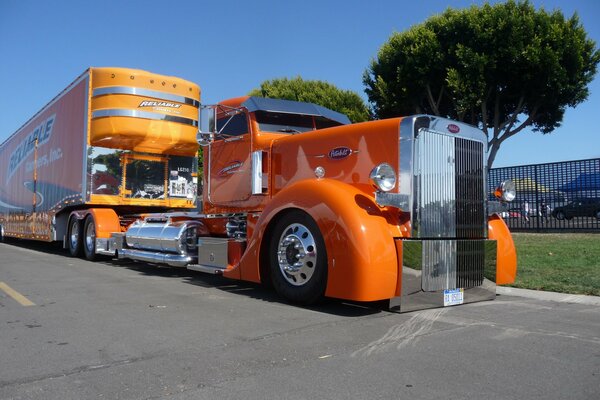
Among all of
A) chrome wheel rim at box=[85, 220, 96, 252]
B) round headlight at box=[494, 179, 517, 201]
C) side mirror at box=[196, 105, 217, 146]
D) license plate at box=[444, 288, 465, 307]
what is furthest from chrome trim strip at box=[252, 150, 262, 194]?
chrome wheel rim at box=[85, 220, 96, 252]

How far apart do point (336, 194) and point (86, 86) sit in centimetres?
833

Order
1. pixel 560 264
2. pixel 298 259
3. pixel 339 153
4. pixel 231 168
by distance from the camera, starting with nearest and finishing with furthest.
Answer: pixel 298 259 → pixel 339 153 → pixel 231 168 → pixel 560 264

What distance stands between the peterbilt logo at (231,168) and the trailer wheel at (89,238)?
15.3 ft

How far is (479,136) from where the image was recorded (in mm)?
6707

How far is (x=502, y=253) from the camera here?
22.1ft

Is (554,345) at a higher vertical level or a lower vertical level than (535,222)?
lower

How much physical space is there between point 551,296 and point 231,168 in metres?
4.99

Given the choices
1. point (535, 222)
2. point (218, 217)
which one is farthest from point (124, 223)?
point (535, 222)

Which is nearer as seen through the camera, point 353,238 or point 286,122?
point 353,238

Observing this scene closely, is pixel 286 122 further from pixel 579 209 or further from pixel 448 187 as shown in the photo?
pixel 579 209

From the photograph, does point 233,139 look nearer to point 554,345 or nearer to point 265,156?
point 265,156

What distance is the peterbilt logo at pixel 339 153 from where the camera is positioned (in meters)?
6.38

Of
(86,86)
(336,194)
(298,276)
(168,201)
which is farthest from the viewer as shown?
(168,201)

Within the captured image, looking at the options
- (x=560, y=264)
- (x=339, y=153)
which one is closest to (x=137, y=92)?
(x=339, y=153)
